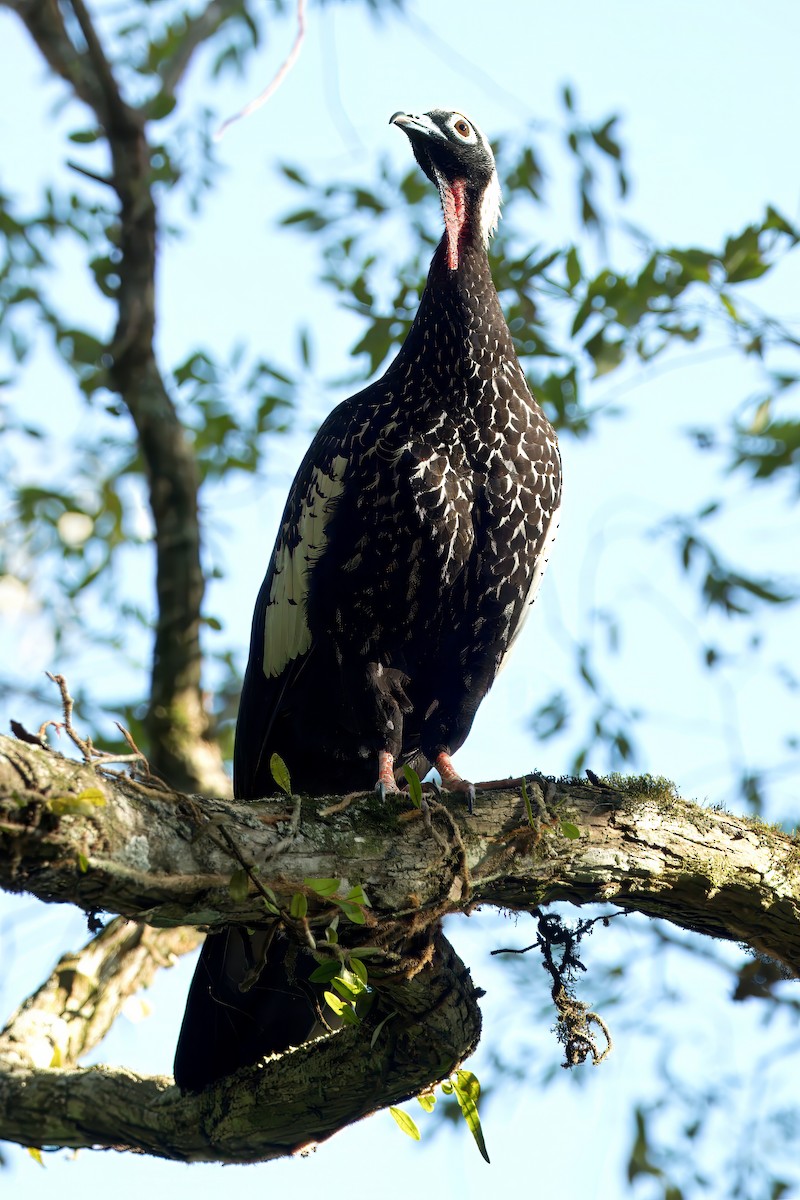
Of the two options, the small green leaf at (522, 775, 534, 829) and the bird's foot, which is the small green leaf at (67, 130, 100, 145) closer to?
the bird's foot

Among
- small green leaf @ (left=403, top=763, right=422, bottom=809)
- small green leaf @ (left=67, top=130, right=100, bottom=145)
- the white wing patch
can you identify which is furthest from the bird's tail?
small green leaf @ (left=67, top=130, right=100, bottom=145)

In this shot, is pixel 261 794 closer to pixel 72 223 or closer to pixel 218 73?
pixel 72 223

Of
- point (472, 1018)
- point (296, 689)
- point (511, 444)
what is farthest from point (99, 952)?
point (511, 444)

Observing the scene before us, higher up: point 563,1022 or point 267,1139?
point 563,1022

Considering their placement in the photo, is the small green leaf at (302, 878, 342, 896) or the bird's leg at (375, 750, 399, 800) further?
the bird's leg at (375, 750, 399, 800)

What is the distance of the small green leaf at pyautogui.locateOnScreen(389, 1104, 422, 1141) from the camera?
2.95m

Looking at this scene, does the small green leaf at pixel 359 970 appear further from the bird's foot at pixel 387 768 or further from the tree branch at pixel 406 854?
the bird's foot at pixel 387 768

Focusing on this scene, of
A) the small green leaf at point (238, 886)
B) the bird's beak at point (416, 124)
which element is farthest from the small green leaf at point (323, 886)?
the bird's beak at point (416, 124)

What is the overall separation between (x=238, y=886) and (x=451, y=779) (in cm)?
133

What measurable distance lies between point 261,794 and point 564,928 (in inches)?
48.0

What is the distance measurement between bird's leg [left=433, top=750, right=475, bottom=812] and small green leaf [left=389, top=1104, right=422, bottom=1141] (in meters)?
0.75

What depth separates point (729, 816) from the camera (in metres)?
3.21

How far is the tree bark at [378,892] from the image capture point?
2.45 m

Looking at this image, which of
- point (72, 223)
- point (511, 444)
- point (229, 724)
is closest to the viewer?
point (511, 444)
